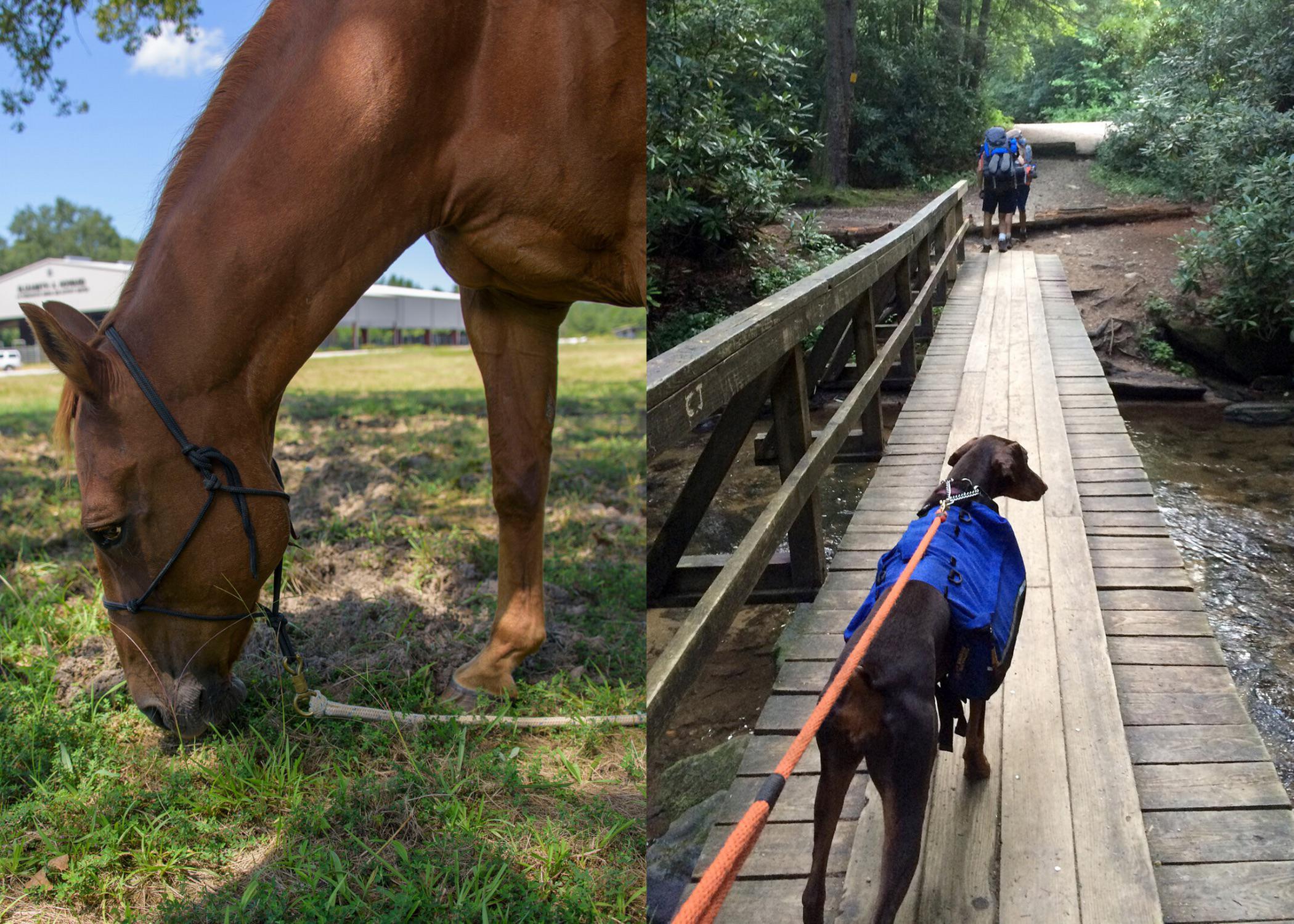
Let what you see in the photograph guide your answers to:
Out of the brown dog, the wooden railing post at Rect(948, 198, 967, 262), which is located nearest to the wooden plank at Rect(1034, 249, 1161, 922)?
the brown dog

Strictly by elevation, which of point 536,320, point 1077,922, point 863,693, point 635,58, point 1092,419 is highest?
point 635,58

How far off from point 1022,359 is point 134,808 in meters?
2.14

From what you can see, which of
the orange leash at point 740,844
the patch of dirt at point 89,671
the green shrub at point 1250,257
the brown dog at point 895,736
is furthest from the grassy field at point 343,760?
the green shrub at point 1250,257

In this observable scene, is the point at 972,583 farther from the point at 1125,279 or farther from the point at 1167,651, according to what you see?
the point at 1125,279

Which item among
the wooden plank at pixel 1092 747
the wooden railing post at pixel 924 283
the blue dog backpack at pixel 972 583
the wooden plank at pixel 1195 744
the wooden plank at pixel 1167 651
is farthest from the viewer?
the wooden railing post at pixel 924 283

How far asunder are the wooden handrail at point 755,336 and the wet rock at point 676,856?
49cm

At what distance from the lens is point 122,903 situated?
1714mm

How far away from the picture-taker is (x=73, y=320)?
166 centimetres

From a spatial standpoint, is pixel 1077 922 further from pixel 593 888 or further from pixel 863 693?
pixel 593 888

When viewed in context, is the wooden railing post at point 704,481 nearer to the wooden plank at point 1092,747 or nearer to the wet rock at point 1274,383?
the wooden plank at point 1092,747

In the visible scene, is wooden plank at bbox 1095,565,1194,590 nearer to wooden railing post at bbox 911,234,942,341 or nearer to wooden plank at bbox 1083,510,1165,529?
wooden plank at bbox 1083,510,1165,529

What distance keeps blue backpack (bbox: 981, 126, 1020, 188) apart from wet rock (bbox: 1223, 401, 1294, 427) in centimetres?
54

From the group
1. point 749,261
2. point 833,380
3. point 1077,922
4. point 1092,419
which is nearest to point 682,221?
point 749,261

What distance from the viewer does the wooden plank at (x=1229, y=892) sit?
0.90 metres
